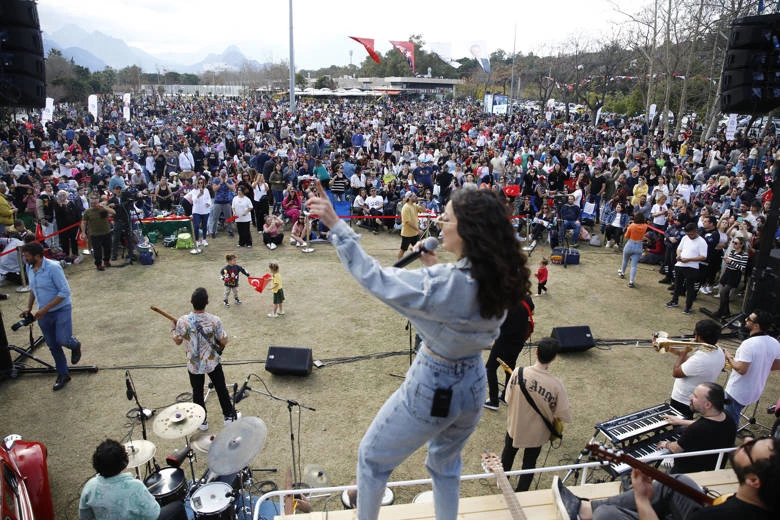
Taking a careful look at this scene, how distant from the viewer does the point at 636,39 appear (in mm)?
27500

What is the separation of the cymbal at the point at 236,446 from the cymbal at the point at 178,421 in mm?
652

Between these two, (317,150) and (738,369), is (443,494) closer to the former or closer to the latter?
(738,369)

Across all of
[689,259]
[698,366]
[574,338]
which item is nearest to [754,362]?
[698,366]

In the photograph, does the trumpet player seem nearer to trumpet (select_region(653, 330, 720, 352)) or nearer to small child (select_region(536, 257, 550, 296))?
trumpet (select_region(653, 330, 720, 352))

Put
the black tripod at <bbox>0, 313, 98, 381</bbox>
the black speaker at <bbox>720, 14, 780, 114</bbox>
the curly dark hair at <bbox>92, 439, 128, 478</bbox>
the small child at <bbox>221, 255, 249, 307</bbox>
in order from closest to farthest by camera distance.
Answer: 1. the curly dark hair at <bbox>92, 439, 128, 478</bbox>
2. the black speaker at <bbox>720, 14, 780, 114</bbox>
3. the black tripod at <bbox>0, 313, 98, 381</bbox>
4. the small child at <bbox>221, 255, 249, 307</bbox>

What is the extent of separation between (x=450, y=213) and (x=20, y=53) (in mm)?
6386

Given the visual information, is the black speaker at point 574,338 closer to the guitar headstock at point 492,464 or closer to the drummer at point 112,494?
the guitar headstock at point 492,464

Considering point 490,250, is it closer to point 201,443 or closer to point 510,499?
point 510,499

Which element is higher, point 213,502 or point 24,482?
point 24,482

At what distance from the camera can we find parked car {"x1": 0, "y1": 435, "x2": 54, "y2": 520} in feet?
11.6

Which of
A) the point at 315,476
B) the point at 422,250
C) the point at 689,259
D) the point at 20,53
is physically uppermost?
the point at 20,53

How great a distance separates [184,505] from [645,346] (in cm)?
725

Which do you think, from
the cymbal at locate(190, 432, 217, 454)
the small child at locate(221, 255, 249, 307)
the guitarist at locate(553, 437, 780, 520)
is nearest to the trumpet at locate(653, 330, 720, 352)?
the guitarist at locate(553, 437, 780, 520)

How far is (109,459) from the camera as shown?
3453mm
